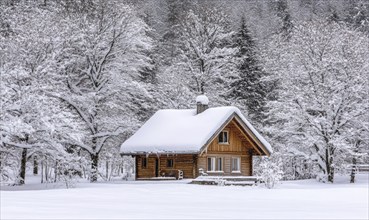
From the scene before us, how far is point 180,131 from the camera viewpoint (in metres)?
47.3

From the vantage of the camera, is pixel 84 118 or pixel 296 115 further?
pixel 296 115

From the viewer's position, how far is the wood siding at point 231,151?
47.2 meters

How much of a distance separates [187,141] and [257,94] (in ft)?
63.2

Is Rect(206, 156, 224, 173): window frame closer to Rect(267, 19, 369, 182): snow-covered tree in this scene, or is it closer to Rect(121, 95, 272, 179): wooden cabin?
Rect(121, 95, 272, 179): wooden cabin

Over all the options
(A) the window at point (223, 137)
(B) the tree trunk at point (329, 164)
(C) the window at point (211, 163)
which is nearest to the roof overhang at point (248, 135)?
(A) the window at point (223, 137)

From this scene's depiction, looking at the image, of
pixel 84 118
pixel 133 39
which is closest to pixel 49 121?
pixel 84 118

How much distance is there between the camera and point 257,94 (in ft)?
204

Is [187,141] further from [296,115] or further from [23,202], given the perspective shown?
[23,202]

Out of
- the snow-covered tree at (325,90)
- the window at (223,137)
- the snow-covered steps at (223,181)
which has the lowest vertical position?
A: the snow-covered steps at (223,181)

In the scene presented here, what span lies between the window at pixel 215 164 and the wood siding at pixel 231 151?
0.24 m

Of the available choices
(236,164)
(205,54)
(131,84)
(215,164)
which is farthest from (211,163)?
(205,54)

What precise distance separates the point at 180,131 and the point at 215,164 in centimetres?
382

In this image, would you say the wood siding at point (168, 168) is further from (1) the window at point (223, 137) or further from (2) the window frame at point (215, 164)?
(1) the window at point (223, 137)

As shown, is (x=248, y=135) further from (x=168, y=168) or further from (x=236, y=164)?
(x=168, y=168)
